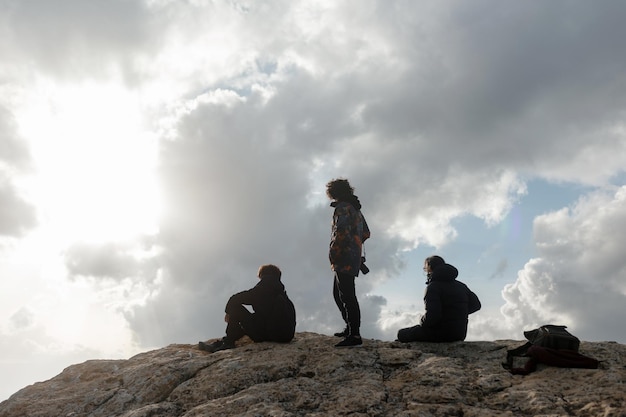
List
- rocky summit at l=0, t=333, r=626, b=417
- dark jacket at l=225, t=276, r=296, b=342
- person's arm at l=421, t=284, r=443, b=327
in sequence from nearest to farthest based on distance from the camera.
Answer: rocky summit at l=0, t=333, r=626, b=417 < person's arm at l=421, t=284, r=443, b=327 < dark jacket at l=225, t=276, r=296, b=342

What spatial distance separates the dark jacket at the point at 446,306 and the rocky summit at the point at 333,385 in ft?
0.98

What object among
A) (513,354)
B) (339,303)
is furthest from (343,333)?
(513,354)

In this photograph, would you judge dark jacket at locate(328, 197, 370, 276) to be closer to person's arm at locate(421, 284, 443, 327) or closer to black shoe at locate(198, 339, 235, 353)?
person's arm at locate(421, 284, 443, 327)

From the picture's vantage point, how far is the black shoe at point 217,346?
11734 mm

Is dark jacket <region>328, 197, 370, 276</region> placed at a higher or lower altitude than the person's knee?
higher

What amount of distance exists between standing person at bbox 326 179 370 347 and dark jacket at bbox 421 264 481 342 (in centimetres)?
165

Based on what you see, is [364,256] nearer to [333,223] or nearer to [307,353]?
[333,223]

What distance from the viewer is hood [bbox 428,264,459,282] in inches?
422

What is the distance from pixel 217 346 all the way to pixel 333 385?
4499mm

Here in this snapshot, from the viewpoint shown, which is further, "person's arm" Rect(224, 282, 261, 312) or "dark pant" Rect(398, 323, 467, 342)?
"person's arm" Rect(224, 282, 261, 312)

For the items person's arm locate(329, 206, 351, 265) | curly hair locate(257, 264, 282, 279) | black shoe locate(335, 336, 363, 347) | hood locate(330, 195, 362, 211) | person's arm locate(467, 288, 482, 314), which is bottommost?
black shoe locate(335, 336, 363, 347)

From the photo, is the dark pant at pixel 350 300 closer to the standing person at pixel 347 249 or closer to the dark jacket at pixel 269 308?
the standing person at pixel 347 249

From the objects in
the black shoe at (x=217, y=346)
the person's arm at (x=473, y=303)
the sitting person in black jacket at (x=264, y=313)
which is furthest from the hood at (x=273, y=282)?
the person's arm at (x=473, y=303)

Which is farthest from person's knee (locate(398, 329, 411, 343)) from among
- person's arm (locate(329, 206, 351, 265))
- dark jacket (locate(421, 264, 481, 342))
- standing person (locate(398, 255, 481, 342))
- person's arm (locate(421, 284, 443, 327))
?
person's arm (locate(329, 206, 351, 265))
